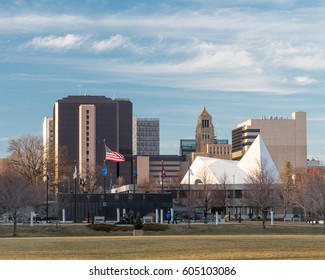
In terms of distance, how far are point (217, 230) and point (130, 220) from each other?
14.0m

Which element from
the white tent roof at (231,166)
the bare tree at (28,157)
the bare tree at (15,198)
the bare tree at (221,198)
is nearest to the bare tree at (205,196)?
the bare tree at (221,198)

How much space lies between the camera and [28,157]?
413ft

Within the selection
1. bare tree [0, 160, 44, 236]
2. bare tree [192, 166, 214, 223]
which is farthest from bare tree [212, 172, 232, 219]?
bare tree [0, 160, 44, 236]

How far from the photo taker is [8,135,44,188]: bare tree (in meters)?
125

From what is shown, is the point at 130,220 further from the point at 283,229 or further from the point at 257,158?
the point at 257,158

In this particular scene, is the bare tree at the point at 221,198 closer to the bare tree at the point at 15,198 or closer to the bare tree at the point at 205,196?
the bare tree at the point at 205,196

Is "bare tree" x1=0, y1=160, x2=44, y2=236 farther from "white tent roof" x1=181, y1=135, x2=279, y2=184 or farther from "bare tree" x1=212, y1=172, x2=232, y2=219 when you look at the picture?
"white tent roof" x1=181, y1=135, x2=279, y2=184

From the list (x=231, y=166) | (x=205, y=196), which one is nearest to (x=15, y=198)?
(x=205, y=196)

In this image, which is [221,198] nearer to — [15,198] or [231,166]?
[231,166]

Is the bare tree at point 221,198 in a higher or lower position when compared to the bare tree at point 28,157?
lower

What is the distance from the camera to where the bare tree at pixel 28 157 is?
4921 inches

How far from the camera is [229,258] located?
34875 mm
